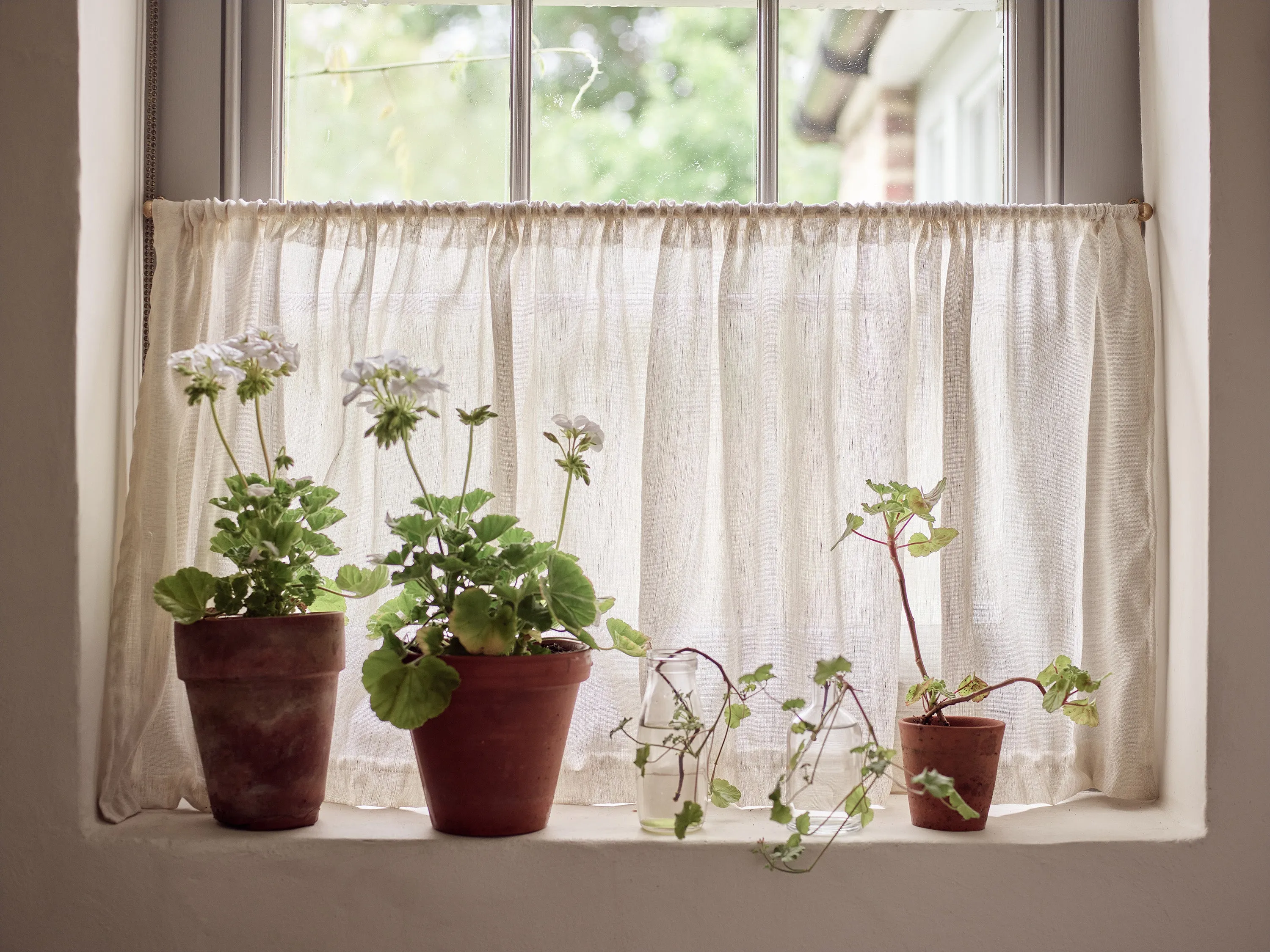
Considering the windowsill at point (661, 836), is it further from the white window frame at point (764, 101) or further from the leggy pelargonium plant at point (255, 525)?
the white window frame at point (764, 101)

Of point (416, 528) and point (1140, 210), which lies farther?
point (1140, 210)

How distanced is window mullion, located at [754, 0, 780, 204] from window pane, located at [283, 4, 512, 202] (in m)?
0.38

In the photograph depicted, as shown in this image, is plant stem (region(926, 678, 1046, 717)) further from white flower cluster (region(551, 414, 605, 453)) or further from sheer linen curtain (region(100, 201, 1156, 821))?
white flower cluster (region(551, 414, 605, 453))

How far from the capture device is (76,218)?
1.24 metres

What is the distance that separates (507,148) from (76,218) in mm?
593

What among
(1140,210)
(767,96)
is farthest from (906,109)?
(1140,210)

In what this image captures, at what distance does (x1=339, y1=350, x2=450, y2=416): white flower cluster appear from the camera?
1.12 meters

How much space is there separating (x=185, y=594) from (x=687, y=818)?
64cm

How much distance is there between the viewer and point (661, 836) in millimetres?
1258

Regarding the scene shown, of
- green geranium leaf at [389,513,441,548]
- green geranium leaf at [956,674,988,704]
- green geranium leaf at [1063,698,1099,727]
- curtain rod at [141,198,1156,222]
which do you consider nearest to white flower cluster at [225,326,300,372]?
green geranium leaf at [389,513,441,548]

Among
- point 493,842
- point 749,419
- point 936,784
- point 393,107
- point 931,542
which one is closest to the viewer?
point 936,784

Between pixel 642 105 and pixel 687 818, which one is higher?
pixel 642 105

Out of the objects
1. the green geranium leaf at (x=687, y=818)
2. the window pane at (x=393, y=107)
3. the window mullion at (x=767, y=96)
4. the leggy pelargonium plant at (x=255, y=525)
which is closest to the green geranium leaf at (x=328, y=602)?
the leggy pelargonium plant at (x=255, y=525)

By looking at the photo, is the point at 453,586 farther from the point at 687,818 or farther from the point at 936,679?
the point at 936,679
